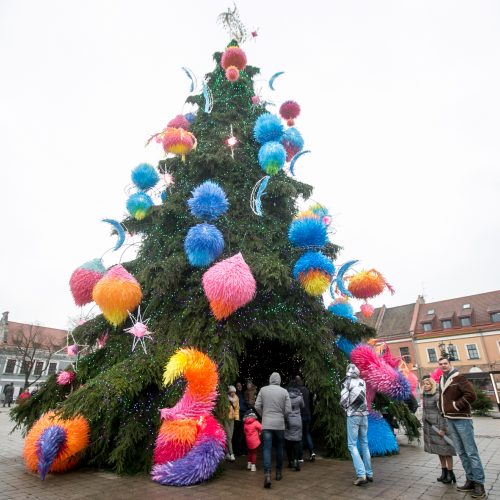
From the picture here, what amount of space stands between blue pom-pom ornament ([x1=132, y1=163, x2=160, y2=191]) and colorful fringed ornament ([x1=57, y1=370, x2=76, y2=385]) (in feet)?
14.0

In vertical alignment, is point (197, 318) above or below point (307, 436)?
above

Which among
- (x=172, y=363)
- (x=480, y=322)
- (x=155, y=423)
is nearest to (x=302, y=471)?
(x=155, y=423)

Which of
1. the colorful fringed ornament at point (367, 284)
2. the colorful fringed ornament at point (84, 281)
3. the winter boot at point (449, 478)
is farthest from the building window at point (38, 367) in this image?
the winter boot at point (449, 478)

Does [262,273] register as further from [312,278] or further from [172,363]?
[172,363]

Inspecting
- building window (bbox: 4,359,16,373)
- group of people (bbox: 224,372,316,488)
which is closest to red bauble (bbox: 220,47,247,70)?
group of people (bbox: 224,372,316,488)

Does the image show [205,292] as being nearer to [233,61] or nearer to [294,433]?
[294,433]

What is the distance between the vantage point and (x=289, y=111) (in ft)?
31.8

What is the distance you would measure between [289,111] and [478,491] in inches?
355

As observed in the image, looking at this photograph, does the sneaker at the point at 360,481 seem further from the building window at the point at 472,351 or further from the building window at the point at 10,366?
the building window at the point at 10,366

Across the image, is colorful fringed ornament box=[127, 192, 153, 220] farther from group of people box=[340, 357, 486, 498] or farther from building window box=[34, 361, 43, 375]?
building window box=[34, 361, 43, 375]

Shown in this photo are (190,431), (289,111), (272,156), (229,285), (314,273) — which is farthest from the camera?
(289,111)

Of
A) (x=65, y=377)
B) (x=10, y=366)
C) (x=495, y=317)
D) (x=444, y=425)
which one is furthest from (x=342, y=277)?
(x=10, y=366)

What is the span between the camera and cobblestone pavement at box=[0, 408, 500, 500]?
13.6 ft

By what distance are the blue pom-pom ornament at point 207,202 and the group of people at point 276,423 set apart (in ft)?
9.84
